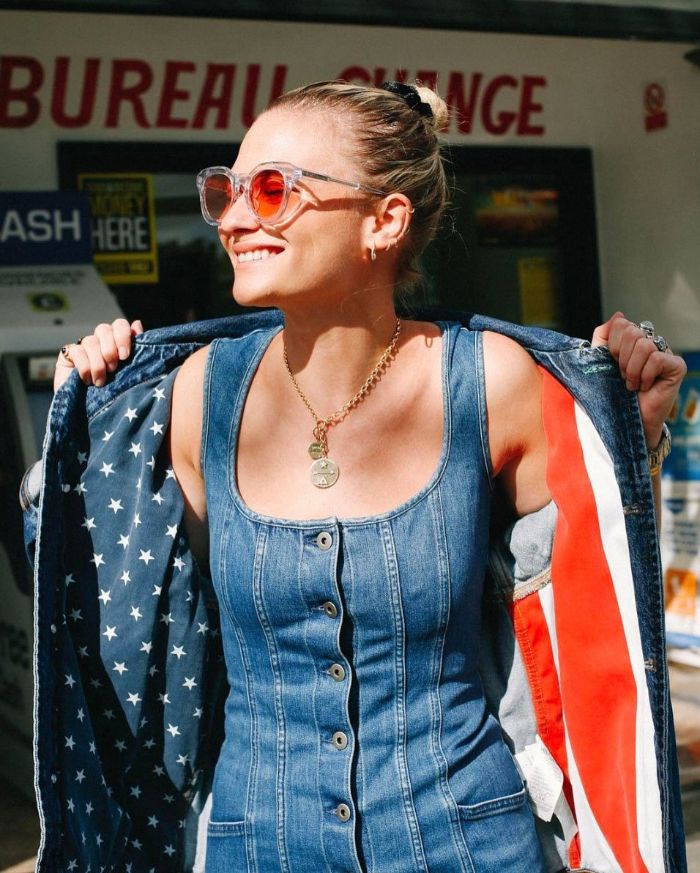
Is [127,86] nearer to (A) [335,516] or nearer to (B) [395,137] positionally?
(B) [395,137]

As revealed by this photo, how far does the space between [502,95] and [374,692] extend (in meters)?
4.31

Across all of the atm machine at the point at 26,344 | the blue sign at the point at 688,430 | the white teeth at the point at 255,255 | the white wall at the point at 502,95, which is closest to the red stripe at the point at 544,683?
the white teeth at the point at 255,255

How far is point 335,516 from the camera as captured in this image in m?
1.57

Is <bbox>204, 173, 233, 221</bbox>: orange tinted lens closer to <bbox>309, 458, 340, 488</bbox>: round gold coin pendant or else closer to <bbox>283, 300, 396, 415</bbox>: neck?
<bbox>283, 300, 396, 415</bbox>: neck

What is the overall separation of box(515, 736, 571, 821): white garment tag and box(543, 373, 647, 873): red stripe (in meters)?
0.04

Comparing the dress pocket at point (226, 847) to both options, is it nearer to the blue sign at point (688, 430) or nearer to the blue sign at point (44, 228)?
the blue sign at point (44, 228)

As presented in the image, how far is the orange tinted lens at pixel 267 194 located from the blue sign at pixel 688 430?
3.98 meters

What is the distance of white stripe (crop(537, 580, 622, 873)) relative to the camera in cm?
164

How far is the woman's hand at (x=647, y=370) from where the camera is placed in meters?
1.66

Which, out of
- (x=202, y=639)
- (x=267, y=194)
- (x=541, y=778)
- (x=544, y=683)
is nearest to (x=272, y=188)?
(x=267, y=194)

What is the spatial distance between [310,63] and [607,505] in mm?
3703

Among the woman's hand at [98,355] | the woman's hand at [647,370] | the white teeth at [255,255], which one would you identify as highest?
the white teeth at [255,255]

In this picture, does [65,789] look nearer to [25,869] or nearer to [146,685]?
[146,685]

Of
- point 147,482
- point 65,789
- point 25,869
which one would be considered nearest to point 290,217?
point 147,482
